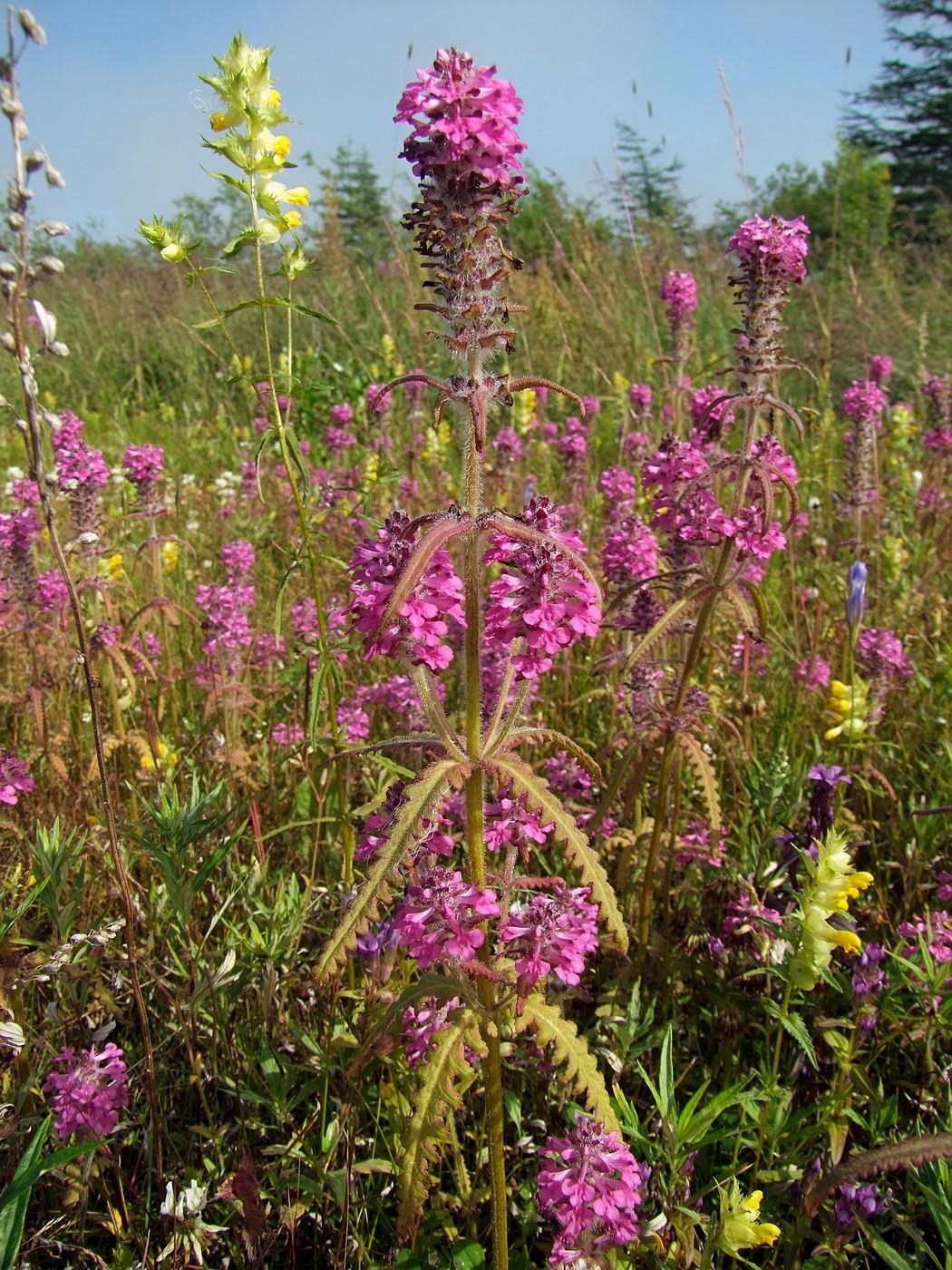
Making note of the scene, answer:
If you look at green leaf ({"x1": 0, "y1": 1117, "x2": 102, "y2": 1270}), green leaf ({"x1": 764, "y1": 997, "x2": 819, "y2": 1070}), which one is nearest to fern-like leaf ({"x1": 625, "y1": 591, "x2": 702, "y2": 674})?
green leaf ({"x1": 764, "y1": 997, "x2": 819, "y2": 1070})

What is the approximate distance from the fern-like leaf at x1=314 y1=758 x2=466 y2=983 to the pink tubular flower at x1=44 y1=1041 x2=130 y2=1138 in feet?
3.07

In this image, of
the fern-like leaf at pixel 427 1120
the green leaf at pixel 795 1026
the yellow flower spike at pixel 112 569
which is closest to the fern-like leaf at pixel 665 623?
the green leaf at pixel 795 1026

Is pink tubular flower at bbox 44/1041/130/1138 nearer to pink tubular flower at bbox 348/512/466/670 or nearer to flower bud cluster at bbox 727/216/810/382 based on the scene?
pink tubular flower at bbox 348/512/466/670

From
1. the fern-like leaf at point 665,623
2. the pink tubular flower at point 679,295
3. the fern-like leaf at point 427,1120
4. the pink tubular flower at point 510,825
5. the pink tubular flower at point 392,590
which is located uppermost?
the pink tubular flower at point 679,295

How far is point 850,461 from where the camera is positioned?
174 inches

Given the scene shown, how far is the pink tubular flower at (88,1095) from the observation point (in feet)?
6.17

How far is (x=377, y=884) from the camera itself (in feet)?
4.41

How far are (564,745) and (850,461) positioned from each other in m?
3.51

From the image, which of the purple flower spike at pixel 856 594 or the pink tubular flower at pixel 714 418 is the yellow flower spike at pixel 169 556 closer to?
the pink tubular flower at pixel 714 418

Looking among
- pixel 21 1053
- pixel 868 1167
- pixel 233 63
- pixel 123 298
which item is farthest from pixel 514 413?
pixel 123 298

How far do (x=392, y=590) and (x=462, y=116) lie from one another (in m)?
0.76

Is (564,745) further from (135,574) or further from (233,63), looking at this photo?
(135,574)

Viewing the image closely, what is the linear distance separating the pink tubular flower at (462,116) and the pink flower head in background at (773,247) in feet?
3.85

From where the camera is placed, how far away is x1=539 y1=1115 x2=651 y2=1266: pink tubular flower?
1.60 m
